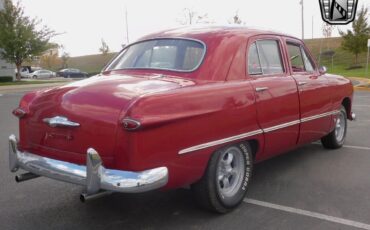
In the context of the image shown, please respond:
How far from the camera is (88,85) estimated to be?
384 centimetres

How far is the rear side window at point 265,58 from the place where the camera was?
15.2 ft

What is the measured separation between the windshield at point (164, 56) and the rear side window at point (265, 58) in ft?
2.09

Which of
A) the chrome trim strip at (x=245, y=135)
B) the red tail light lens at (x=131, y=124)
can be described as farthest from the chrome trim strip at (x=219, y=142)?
the red tail light lens at (x=131, y=124)

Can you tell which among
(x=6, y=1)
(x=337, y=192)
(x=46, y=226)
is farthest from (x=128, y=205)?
(x=6, y=1)

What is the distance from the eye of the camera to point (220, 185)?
4.10 m

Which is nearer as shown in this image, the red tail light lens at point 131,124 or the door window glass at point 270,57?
the red tail light lens at point 131,124

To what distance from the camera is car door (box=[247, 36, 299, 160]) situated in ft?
14.6

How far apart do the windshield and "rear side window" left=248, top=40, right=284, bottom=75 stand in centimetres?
64

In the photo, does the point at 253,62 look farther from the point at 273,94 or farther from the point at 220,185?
the point at 220,185

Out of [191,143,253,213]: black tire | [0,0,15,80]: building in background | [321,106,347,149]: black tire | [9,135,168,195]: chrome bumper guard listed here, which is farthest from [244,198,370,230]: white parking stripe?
[0,0,15,80]: building in background

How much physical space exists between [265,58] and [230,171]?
4.70ft

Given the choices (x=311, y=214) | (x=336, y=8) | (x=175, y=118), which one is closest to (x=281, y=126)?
(x=311, y=214)

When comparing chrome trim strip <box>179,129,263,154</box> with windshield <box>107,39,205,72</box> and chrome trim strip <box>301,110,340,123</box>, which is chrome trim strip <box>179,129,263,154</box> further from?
chrome trim strip <box>301,110,340,123</box>

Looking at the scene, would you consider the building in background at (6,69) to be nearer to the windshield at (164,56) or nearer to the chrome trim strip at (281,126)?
the windshield at (164,56)
